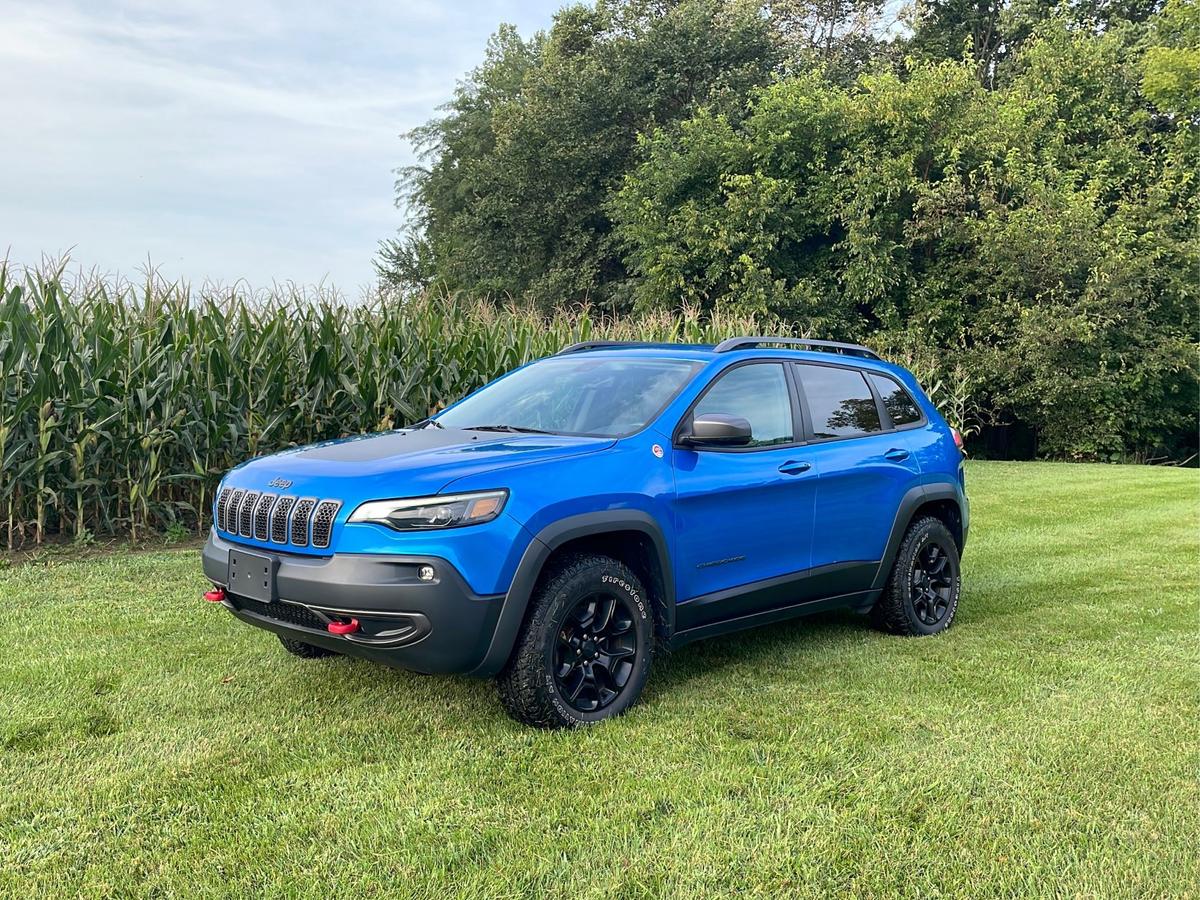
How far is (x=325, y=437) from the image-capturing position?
8883mm

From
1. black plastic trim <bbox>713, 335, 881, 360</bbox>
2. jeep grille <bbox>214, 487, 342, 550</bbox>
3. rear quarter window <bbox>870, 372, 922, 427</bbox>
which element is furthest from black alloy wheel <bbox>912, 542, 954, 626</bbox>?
jeep grille <bbox>214, 487, 342, 550</bbox>

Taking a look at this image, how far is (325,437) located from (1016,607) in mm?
6263

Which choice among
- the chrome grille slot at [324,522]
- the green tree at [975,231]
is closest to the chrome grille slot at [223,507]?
the chrome grille slot at [324,522]

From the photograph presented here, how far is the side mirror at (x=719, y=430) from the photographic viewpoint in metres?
4.03

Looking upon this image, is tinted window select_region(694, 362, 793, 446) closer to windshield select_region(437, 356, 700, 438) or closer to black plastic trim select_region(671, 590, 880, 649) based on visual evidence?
windshield select_region(437, 356, 700, 438)

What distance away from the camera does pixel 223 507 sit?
4047 millimetres

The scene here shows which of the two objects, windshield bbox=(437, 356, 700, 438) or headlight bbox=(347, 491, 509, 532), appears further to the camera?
windshield bbox=(437, 356, 700, 438)

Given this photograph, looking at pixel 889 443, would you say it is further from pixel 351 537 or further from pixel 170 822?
pixel 170 822

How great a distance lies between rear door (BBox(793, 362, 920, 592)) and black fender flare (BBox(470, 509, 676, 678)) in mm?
1327

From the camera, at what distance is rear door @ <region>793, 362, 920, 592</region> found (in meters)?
4.83

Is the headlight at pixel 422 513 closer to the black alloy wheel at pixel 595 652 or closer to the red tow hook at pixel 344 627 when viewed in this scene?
the red tow hook at pixel 344 627

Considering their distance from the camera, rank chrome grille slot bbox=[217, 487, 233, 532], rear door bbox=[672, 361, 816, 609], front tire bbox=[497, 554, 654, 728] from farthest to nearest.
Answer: rear door bbox=[672, 361, 816, 609] < chrome grille slot bbox=[217, 487, 233, 532] < front tire bbox=[497, 554, 654, 728]

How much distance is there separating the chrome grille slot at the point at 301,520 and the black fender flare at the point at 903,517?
3155mm

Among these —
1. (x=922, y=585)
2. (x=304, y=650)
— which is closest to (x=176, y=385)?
(x=304, y=650)
